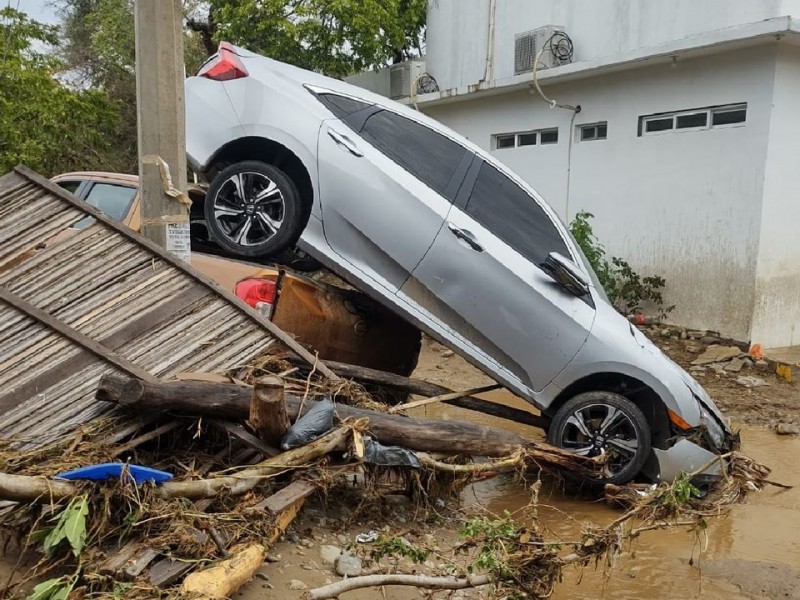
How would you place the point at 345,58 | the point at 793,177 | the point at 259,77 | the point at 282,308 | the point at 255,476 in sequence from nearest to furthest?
the point at 255,476, the point at 282,308, the point at 259,77, the point at 793,177, the point at 345,58

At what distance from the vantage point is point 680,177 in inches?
404

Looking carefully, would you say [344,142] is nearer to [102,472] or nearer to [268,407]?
[268,407]

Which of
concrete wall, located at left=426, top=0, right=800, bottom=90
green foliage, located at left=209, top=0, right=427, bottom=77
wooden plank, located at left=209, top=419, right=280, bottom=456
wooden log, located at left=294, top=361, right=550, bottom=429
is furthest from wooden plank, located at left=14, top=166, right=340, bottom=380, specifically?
green foliage, located at left=209, top=0, right=427, bottom=77

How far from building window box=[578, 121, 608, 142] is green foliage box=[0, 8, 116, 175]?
782 centimetres

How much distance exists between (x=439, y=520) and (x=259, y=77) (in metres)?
3.52

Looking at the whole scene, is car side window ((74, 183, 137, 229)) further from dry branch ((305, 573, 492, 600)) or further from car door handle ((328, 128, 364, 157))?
dry branch ((305, 573, 492, 600))

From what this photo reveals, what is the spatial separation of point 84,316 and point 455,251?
247cm

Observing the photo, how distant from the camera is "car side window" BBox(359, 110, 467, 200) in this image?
5605 mm

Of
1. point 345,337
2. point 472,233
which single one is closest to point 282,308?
point 345,337

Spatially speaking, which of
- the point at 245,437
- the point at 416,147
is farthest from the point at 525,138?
the point at 245,437

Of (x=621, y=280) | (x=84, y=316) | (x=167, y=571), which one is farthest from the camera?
(x=621, y=280)

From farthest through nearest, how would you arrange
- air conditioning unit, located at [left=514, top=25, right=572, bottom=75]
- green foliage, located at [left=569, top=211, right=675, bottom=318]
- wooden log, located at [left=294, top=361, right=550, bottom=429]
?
air conditioning unit, located at [left=514, top=25, right=572, bottom=75] < green foliage, located at [left=569, top=211, right=675, bottom=318] < wooden log, located at [left=294, top=361, right=550, bottom=429]

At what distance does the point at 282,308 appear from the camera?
5.34m

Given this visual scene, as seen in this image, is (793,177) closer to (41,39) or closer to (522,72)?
(522,72)
